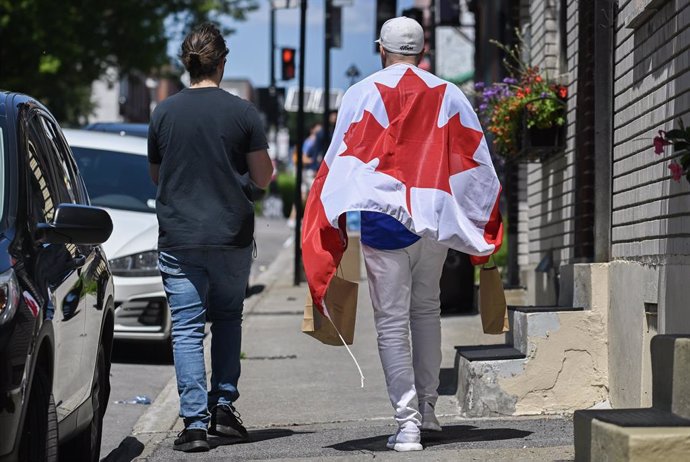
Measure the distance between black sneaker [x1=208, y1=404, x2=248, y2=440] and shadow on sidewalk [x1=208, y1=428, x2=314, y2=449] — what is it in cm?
3

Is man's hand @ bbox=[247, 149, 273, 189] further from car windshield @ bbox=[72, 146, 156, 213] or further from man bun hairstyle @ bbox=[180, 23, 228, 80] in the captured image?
car windshield @ bbox=[72, 146, 156, 213]

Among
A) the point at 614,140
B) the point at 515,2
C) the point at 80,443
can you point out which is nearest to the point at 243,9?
the point at 515,2

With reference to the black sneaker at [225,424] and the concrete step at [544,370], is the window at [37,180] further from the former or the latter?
the concrete step at [544,370]

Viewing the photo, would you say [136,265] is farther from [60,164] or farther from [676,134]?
[676,134]

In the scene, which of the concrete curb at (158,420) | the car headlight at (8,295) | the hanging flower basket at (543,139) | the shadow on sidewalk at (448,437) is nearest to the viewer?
the car headlight at (8,295)

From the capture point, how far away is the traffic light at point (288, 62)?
22422 millimetres

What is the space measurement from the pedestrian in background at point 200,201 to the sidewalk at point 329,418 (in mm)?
436

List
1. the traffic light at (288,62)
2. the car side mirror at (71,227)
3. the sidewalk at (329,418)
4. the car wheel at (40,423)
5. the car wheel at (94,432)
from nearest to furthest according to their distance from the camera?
the car wheel at (40,423) < the car side mirror at (71,227) < the car wheel at (94,432) < the sidewalk at (329,418) < the traffic light at (288,62)

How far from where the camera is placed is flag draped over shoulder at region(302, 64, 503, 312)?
6215mm

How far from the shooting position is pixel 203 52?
6.78 m

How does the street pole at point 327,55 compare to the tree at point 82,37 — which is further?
the tree at point 82,37

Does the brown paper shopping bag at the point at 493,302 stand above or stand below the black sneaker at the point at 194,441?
above

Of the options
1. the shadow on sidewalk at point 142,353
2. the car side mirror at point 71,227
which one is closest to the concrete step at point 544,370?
the car side mirror at point 71,227

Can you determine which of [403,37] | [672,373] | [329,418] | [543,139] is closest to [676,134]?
[672,373]
